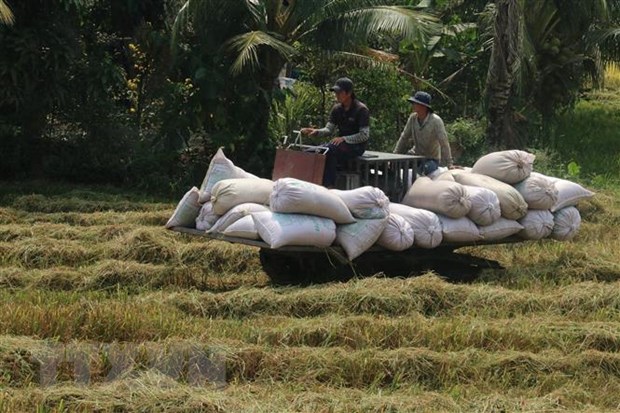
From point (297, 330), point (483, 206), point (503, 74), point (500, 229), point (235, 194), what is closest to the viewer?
point (297, 330)

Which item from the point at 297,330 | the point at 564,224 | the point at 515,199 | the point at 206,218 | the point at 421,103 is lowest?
the point at 297,330

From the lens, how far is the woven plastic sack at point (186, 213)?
852 cm

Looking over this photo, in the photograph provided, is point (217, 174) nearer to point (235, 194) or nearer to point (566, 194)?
point (235, 194)

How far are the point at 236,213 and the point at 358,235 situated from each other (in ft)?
3.01

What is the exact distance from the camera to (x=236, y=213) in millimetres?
8062

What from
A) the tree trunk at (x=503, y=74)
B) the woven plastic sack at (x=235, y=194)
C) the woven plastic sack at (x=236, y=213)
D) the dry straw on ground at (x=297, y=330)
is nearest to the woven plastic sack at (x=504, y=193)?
the dry straw on ground at (x=297, y=330)

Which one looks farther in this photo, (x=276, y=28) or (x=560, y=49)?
(x=560, y=49)

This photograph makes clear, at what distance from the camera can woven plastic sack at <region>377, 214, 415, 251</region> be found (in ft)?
27.0

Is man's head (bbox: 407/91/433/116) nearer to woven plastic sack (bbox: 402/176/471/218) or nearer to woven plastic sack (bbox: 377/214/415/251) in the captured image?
woven plastic sack (bbox: 402/176/471/218)

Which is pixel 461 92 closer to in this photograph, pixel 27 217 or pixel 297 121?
pixel 297 121

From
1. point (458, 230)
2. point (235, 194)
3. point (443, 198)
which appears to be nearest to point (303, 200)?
point (235, 194)

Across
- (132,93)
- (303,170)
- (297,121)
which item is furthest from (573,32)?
(303,170)

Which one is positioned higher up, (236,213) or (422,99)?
(422,99)

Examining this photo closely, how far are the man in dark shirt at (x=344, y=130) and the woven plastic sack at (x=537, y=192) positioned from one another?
1420mm
